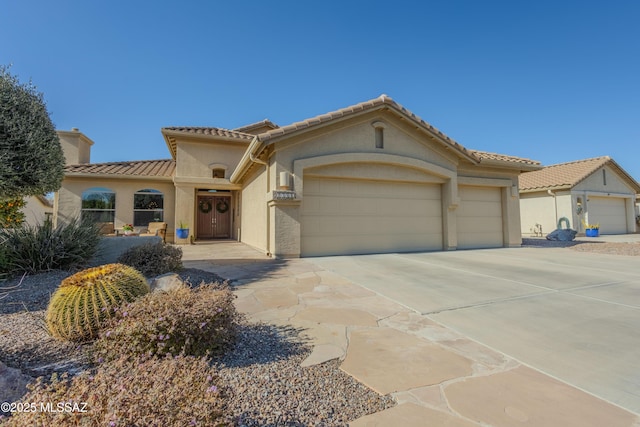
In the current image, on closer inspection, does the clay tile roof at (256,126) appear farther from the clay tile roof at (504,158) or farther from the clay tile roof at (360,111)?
the clay tile roof at (504,158)

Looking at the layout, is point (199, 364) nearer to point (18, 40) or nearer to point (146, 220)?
point (18, 40)

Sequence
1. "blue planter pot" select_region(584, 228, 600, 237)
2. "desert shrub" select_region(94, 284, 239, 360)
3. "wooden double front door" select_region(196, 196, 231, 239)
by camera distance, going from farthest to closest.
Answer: "blue planter pot" select_region(584, 228, 600, 237), "wooden double front door" select_region(196, 196, 231, 239), "desert shrub" select_region(94, 284, 239, 360)

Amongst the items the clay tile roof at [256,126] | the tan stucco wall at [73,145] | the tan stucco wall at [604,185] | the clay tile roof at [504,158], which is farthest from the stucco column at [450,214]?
the tan stucco wall at [73,145]

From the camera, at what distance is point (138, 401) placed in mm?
1225

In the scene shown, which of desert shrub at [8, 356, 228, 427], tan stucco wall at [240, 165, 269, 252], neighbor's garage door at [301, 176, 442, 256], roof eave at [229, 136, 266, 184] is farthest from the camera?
tan stucco wall at [240, 165, 269, 252]

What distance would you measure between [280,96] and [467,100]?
8.90m

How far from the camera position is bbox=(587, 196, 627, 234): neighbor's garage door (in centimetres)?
1932

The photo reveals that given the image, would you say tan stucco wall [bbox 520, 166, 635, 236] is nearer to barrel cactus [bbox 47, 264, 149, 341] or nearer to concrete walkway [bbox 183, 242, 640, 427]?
concrete walkway [bbox 183, 242, 640, 427]

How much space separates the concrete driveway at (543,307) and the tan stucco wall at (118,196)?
417 inches

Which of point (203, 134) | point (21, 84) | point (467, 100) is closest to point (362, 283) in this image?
point (21, 84)

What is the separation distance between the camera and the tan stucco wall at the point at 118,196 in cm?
1326

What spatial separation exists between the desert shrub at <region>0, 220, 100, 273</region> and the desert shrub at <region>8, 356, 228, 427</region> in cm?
533

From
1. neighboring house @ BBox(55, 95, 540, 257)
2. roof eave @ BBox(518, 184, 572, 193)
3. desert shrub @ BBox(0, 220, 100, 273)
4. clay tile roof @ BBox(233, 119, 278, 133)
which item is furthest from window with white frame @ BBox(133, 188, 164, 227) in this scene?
roof eave @ BBox(518, 184, 572, 193)

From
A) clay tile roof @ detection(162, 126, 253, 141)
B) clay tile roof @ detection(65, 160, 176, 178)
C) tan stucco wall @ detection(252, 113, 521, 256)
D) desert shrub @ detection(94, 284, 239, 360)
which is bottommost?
desert shrub @ detection(94, 284, 239, 360)
